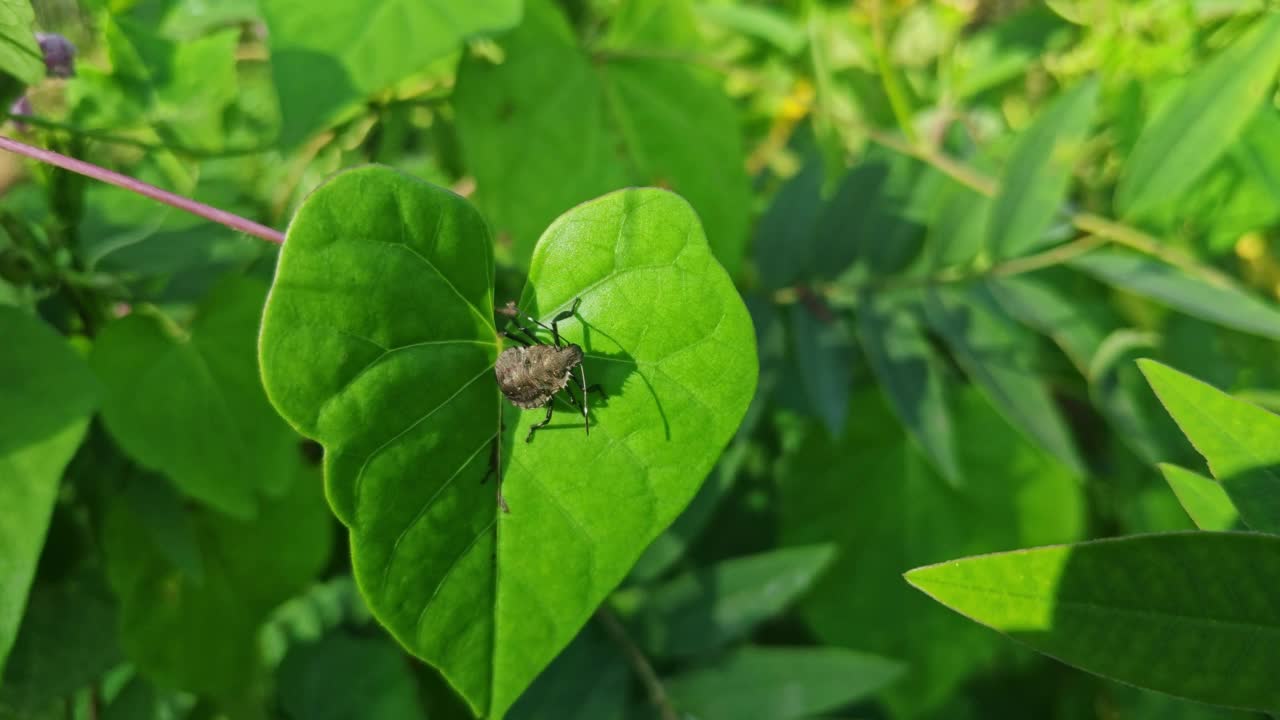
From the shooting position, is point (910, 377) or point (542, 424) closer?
point (542, 424)

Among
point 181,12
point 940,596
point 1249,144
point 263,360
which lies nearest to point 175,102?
point 181,12

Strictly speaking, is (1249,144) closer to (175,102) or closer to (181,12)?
(175,102)

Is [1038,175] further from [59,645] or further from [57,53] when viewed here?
[59,645]

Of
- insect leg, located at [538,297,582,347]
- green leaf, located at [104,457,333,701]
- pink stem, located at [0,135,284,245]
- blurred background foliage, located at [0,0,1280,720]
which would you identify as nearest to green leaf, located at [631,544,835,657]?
blurred background foliage, located at [0,0,1280,720]

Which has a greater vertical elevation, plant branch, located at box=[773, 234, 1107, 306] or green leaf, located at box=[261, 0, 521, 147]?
green leaf, located at box=[261, 0, 521, 147]

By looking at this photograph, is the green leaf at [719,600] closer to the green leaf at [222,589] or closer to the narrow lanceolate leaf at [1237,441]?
the green leaf at [222,589]

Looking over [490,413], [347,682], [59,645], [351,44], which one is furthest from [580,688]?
[351,44]

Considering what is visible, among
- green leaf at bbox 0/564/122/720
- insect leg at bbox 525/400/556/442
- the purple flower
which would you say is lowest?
green leaf at bbox 0/564/122/720

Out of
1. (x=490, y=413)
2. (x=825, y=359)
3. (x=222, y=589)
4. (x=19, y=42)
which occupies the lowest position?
(x=222, y=589)

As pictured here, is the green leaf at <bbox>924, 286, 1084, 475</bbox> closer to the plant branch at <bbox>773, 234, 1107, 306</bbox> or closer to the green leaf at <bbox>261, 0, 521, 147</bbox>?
the plant branch at <bbox>773, 234, 1107, 306</bbox>
